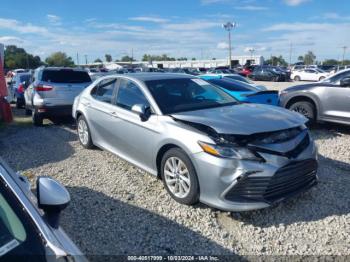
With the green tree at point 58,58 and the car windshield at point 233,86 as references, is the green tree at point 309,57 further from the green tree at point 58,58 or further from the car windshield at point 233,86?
the car windshield at point 233,86

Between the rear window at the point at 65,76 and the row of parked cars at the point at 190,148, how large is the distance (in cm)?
399

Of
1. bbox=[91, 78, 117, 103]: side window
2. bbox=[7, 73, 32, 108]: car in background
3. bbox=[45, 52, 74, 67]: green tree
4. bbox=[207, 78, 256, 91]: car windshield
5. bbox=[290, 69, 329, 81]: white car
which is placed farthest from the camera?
bbox=[45, 52, 74, 67]: green tree

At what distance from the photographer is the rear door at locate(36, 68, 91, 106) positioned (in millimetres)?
8836

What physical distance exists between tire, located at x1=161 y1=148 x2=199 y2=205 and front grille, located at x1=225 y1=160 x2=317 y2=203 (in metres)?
0.47

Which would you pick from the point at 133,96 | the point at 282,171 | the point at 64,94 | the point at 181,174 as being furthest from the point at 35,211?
the point at 64,94

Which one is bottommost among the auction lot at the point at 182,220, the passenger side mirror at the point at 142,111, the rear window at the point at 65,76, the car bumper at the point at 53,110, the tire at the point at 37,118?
the auction lot at the point at 182,220

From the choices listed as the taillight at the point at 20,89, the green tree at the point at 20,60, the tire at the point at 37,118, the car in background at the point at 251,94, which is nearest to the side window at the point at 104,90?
the car in background at the point at 251,94

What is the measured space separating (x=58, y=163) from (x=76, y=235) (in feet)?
8.71

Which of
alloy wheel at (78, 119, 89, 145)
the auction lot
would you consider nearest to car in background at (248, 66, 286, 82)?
the auction lot

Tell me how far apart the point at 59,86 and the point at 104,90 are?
379 cm

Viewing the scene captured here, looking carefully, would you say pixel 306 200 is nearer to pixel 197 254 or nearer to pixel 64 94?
pixel 197 254

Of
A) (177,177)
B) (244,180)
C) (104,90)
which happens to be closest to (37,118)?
(104,90)

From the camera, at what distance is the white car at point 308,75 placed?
110 feet

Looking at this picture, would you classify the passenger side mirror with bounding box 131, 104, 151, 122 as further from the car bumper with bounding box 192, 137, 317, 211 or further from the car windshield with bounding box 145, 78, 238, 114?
the car bumper with bounding box 192, 137, 317, 211
